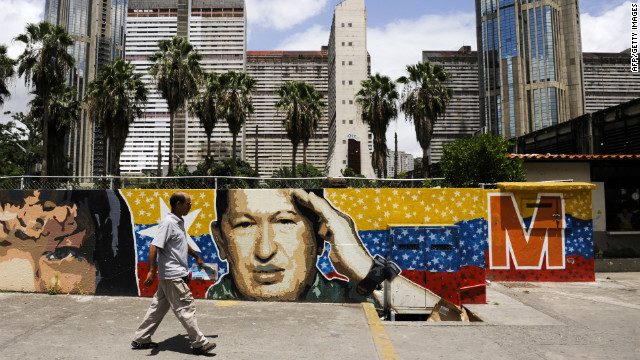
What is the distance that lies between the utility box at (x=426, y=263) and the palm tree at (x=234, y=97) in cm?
3383

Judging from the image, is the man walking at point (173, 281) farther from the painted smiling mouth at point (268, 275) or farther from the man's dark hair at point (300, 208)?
the man's dark hair at point (300, 208)

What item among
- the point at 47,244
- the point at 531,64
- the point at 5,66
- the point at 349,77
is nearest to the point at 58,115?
the point at 5,66

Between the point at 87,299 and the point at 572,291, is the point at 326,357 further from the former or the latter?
the point at 572,291

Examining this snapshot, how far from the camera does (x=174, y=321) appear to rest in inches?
236

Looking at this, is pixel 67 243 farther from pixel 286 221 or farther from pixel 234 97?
pixel 234 97

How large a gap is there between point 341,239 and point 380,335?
7.08 feet

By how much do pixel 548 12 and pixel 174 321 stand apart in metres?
152

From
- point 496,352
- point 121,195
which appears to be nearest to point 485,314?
point 496,352

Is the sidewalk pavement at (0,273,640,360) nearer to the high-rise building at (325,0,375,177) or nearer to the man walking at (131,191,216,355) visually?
the man walking at (131,191,216,355)

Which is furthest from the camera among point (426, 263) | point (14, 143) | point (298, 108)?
point (14, 143)

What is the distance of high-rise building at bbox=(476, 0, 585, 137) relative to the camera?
128875mm

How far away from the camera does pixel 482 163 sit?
38.2 feet

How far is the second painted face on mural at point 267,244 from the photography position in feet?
24.0

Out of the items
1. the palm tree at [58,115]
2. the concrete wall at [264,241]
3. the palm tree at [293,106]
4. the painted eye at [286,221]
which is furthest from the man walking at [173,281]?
the palm tree at [58,115]
